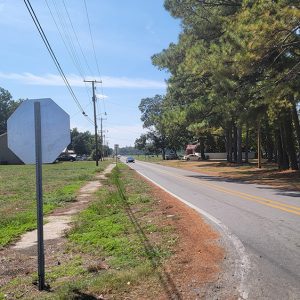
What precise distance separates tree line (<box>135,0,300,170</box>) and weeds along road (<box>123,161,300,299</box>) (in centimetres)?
583

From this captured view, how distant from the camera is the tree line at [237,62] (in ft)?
60.4

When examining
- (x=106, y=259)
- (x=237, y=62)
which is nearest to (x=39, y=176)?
(x=106, y=259)

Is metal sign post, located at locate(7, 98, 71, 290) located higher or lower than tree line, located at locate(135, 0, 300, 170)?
lower

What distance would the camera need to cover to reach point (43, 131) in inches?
252

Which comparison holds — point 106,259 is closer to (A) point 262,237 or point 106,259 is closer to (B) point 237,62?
(A) point 262,237

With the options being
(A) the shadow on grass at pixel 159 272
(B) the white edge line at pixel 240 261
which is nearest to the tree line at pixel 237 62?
(B) the white edge line at pixel 240 261

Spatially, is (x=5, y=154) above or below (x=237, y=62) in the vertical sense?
below

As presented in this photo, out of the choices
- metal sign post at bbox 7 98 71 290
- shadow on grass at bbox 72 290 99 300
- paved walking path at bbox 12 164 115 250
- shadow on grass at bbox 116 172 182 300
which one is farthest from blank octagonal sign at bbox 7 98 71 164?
paved walking path at bbox 12 164 115 250

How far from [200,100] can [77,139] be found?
5832 inches

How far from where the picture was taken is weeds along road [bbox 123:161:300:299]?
6.25 m

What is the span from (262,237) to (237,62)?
1178 cm

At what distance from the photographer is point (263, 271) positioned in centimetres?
694

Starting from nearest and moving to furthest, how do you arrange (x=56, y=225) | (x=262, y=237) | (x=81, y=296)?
(x=81, y=296) < (x=262, y=237) < (x=56, y=225)

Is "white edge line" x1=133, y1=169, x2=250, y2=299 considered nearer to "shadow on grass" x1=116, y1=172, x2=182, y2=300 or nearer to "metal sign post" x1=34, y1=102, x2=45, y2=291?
"shadow on grass" x1=116, y1=172, x2=182, y2=300
